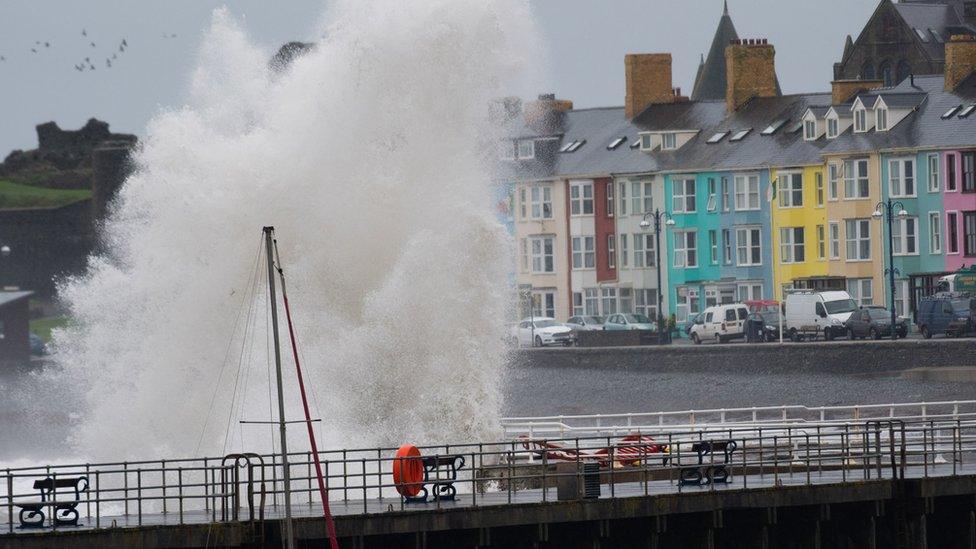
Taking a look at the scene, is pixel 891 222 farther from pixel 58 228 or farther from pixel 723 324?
pixel 58 228

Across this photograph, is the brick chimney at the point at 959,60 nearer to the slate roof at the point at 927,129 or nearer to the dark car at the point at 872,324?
the slate roof at the point at 927,129

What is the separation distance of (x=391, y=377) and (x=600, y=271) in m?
57.8

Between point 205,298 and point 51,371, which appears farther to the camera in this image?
point 51,371

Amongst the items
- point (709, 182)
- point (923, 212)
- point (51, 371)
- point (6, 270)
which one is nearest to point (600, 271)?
point (709, 182)

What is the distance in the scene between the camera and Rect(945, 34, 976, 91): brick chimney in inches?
3415

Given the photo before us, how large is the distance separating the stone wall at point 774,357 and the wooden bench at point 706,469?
3686 centimetres

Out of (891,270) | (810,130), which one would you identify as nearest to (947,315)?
(891,270)

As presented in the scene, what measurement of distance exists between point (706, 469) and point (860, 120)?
5608 cm

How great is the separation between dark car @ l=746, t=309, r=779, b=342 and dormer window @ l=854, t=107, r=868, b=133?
9.64 m

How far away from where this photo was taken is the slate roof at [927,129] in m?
84.7

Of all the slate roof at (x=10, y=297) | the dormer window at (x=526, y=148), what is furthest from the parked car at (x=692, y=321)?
the slate roof at (x=10, y=297)

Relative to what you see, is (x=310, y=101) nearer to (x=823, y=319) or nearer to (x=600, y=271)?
(x=823, y=319)

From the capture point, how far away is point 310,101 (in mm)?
43219

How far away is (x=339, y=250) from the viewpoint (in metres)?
42.0
